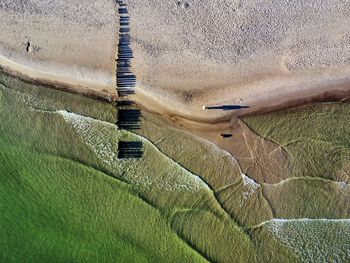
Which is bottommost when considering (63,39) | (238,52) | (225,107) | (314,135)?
(314,135)

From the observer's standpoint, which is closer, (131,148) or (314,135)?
(314,135)

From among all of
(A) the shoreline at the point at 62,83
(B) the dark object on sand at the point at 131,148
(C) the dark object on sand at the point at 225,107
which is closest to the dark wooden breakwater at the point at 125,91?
(B) the dark object on sand at the point at 131,148

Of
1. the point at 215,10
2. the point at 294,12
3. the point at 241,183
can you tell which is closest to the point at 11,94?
the point at 215,10

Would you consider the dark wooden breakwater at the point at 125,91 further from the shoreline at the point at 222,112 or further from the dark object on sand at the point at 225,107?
the dark object on sand at the point at 225,107

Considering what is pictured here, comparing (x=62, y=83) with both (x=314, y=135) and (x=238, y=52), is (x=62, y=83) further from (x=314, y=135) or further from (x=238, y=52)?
(x=314, y=135)

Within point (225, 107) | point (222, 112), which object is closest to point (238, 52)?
point (225, 107)

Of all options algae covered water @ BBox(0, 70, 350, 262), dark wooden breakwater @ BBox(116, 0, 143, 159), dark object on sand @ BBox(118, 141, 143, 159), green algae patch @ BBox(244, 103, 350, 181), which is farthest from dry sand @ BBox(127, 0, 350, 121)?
dark object on sand @ BBox(118, 141, 143, 159)

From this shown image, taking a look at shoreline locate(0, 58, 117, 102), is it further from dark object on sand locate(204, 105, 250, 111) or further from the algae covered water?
dark object on sand locate(204, 105, 250, 111)

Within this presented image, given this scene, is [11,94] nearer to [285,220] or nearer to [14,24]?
[14,24]
